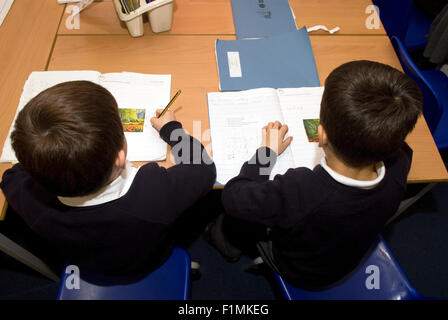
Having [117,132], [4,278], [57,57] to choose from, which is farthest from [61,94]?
[4,278]

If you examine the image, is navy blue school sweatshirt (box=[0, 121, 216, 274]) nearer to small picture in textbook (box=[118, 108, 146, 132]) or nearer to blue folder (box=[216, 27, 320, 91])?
small picture in textbook (box=[118, 108, 146, 132])

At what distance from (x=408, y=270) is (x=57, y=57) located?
1.90 meters

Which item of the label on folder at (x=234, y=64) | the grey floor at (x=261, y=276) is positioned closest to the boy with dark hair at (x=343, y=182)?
the label on folder at (x=234, y=64)

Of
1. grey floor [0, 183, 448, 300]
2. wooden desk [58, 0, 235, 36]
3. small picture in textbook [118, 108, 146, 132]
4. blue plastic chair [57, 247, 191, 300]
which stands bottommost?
grey floor [0, 183, 448, 300]

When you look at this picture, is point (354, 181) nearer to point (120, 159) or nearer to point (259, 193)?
point (259, 193)

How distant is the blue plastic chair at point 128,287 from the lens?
0.91 metres

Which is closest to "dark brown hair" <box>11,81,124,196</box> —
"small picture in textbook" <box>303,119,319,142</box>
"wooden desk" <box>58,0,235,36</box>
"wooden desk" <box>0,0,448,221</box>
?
"wooden desk" <box>0,0,448,221</box>

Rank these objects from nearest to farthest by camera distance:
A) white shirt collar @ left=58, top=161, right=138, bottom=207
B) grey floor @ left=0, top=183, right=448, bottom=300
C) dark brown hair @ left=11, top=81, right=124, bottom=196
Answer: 1. dark brown hair @ left=11, top=81, right=124, bottom=196
2. white shirt collar @ left=58, top=161, right=138, bottom=207
3. grey floor @ left=0, top=183, right=448, bottom=300

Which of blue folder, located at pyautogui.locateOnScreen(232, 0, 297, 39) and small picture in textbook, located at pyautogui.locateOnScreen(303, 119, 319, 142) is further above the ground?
blue folder, located at pyautogui.locateOnScreen(232, 0, 297, 39)

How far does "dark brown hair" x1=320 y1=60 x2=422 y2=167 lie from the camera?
611mm

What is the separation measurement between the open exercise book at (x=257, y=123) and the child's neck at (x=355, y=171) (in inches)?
7.8

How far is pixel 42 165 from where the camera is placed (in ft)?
1.78

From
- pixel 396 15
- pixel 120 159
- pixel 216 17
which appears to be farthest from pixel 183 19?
pixel 396 15

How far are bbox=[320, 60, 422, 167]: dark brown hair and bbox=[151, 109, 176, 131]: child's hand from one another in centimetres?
52
